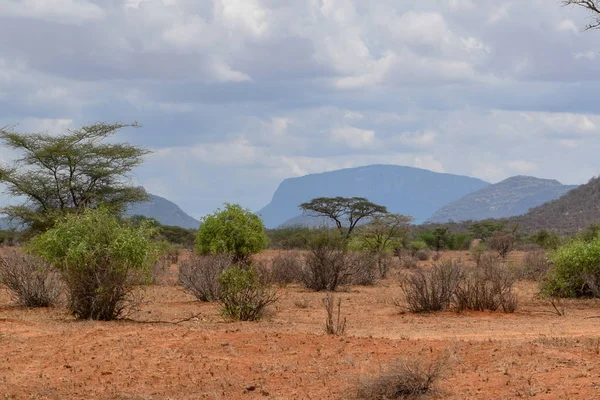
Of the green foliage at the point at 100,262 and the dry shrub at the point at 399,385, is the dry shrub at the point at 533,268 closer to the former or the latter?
the green foliage at the point at 100,262

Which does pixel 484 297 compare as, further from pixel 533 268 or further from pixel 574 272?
pixel 533 268

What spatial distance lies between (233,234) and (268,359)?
1851cm

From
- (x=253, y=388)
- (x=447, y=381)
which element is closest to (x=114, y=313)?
(x=253, y=388)

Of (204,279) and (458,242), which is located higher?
(458,242)

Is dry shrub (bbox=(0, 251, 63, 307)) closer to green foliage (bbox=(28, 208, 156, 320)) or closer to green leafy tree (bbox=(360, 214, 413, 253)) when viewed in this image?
green foliage (bbox=(28, 208, 156, 320))

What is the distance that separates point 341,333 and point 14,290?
10.2m

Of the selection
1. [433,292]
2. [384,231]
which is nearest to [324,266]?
[433,292]

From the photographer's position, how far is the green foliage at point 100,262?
16.4 metres

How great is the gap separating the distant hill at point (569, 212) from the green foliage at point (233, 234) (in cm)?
5248

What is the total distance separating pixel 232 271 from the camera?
54.4 ft

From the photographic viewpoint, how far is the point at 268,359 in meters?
11.8

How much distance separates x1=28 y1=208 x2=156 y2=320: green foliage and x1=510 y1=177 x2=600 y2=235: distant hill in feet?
211

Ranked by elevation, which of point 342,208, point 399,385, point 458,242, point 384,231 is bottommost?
point 399,385

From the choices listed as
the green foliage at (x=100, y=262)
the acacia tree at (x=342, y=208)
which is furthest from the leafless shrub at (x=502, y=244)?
the green foliage at (x=100, y=262)
